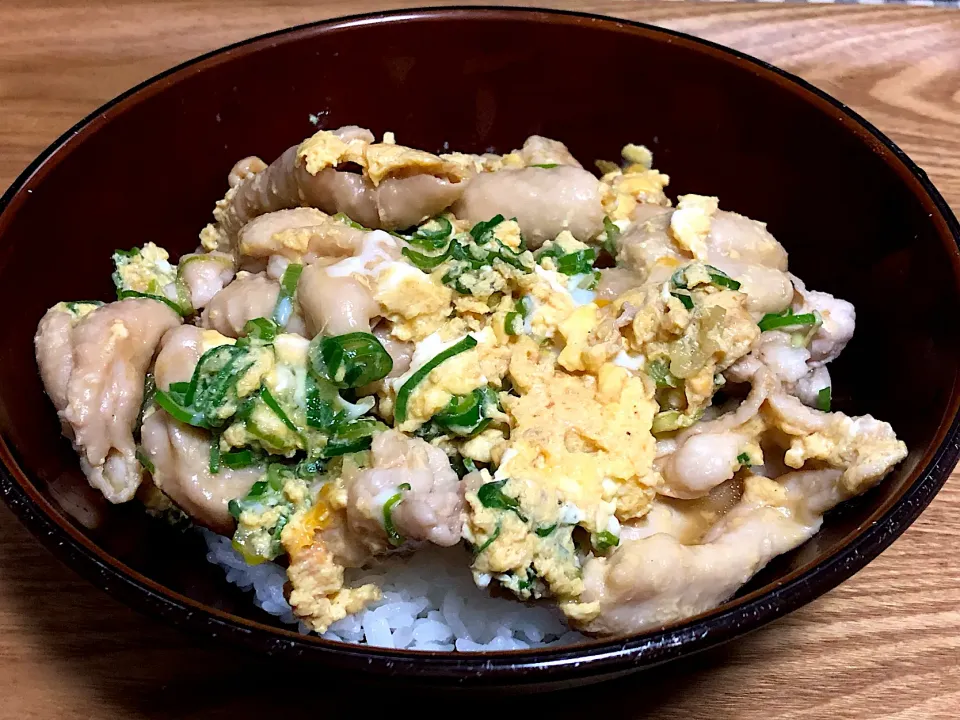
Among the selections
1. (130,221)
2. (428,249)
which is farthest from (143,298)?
(428,249)

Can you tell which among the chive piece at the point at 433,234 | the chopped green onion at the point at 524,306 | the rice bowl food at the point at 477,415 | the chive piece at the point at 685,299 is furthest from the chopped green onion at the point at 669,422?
the chive piece at the point at 433,234

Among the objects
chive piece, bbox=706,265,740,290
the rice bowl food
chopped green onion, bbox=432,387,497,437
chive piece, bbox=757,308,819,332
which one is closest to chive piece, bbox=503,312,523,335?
the rice bowl food

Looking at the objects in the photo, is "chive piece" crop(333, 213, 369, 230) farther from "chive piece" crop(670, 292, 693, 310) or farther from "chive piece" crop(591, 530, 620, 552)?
"chive piece" crop(591, 530, 620, 552)

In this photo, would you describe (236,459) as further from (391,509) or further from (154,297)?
(154,297)

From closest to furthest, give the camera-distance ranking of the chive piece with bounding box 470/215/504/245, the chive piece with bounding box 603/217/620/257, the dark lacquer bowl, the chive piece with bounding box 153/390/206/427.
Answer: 1. the dark lacquer bowl
2. the chive piece with bounding box 153/390/206/427
3. the chive piece with bounding box 470/215/504/245
4. the chive piece with bounding box 603/217/620/257

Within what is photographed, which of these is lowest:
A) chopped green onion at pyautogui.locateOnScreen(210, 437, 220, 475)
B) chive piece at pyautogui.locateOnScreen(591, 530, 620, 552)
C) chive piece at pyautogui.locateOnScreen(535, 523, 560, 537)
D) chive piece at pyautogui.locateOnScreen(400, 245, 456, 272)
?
chive piece at pyautogui.locateOnScreen(591, 530, 620, 552)

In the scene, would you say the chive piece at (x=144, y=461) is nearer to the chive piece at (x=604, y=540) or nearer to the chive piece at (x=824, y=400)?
the chive piece at (x=604, y=540)

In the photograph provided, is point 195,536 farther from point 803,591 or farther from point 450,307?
point 803,591
